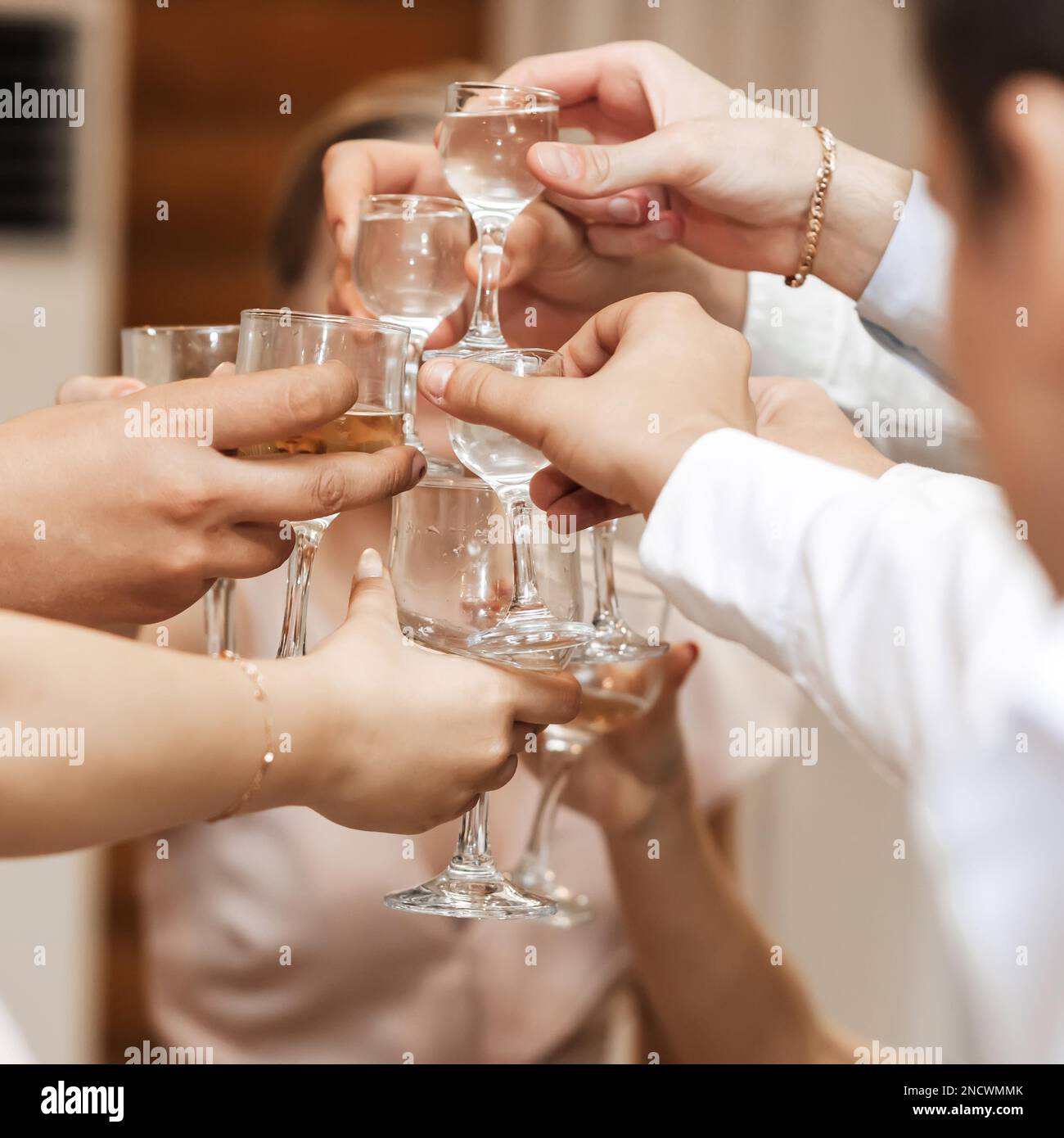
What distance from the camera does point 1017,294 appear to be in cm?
56

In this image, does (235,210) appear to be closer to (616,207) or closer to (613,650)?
(616,207)

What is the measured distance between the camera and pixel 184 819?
2.41 feet

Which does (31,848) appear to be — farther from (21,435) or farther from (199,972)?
(199,972)

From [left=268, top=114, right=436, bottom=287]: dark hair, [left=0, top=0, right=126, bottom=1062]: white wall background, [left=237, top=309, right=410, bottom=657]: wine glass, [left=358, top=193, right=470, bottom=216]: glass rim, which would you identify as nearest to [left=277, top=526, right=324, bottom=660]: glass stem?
[left=237, top=309, right=410, bottom=657]: wine glass

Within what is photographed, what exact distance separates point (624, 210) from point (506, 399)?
385 mm

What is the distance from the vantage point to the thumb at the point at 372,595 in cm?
84

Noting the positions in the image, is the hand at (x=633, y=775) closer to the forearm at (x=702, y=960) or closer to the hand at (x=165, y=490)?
the forearm at (x=702, y=960)

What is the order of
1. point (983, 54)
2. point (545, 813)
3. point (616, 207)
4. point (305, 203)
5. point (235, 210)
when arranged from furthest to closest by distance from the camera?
point (235, 210) < point (305, 203) < point (545, 813) < point (616, 207) < point (983, 54)

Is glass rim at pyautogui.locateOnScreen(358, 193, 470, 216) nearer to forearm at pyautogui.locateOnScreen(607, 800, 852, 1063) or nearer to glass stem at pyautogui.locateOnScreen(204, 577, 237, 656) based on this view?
glass stem at pyautogui.locateOnScreen(204, 577, 237, 656)

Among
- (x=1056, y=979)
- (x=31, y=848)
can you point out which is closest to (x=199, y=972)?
(x=31, y=848)

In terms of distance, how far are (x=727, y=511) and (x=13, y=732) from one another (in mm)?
381

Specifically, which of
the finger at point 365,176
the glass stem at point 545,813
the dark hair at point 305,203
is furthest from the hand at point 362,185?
the dark hair at point 305,203

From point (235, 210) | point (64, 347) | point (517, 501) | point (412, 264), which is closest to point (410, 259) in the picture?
point (412, 264)

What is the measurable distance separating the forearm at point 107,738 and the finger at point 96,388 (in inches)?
17.3
